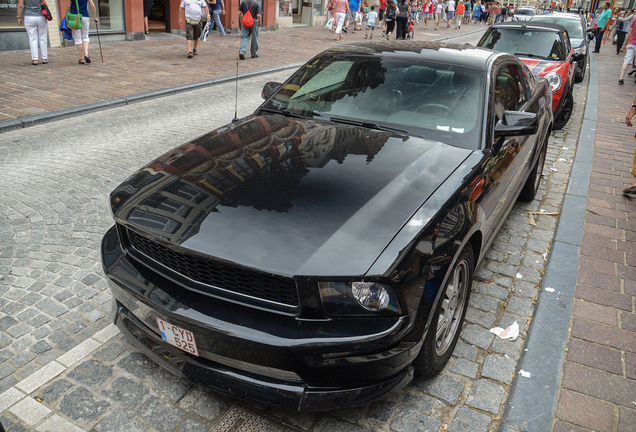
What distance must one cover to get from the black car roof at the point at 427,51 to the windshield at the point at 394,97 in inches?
3.1

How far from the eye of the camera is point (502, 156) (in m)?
3.57

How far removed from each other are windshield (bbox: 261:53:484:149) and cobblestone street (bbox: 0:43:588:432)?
131 centimetres

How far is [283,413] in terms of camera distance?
262 centimetres

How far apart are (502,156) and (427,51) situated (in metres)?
1.11

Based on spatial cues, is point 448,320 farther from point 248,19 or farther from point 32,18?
point 248,19

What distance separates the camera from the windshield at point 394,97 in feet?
11.5

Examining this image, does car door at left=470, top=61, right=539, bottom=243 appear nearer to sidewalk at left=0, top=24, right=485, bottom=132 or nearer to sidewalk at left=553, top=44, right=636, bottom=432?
sidewalk at left=553, top=44, right=636, bottom=432

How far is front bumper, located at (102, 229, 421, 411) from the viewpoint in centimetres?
218

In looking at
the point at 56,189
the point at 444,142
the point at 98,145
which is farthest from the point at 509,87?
the point at 98,145

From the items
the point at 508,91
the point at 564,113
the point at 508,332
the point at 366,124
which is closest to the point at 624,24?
the point at 564,113

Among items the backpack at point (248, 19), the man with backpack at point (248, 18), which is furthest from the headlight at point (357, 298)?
the backpack at point (248, 19)

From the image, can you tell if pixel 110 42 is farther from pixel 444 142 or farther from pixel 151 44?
pixel 444 142

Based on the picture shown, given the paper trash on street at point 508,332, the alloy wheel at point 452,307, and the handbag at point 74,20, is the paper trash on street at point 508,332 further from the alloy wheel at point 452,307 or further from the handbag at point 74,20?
the handbag at point 74,20

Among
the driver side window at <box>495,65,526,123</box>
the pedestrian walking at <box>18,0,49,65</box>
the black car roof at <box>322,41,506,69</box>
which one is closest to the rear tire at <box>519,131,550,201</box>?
the driver side window at <box>495,65,526,123</box>
